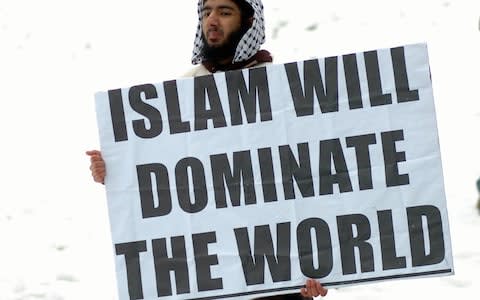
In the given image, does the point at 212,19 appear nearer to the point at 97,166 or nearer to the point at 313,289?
the point at 97,166

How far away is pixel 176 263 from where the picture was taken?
397 centimetres

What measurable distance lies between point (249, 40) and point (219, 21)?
0.15m

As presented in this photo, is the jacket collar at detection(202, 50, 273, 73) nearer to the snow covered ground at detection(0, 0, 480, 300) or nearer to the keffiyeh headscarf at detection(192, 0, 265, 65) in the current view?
the keffiyeh headscarf at detection(192, 0, 265, 65)

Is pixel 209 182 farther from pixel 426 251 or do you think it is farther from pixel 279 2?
pixel 279 2

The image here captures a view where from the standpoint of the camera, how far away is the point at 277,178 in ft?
13.0

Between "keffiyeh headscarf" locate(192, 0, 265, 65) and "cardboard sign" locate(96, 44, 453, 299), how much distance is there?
0.18m

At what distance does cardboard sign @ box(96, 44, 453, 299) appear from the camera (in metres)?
3.90

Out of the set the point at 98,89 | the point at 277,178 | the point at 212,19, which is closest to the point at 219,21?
the point at 212,19

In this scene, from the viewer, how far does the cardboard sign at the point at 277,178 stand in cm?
390

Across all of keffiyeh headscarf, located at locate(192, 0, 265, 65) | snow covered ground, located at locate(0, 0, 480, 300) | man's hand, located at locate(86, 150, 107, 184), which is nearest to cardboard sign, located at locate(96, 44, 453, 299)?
man's hand, located at locate(86, 150, 107, 184)

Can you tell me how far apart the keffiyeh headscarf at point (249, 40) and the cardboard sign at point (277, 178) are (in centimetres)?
18

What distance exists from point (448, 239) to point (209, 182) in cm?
89

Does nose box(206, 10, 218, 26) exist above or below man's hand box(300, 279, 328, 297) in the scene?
above

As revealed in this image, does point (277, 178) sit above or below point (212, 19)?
below
